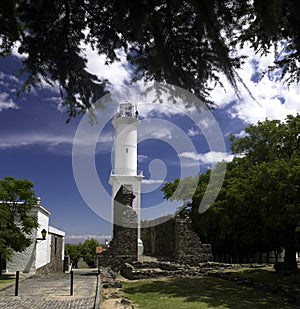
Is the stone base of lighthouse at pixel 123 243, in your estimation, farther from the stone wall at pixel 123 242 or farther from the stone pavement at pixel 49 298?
the stone pavement at pixel 49 298

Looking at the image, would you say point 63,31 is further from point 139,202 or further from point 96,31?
Answer: point 139,202

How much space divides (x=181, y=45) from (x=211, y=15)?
134 centimetres

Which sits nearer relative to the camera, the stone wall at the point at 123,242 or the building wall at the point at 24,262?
the stone wall at the point at 123,242

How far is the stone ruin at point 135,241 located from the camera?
19562 millimetres

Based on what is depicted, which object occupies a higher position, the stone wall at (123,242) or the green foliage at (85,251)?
the stone wall at (123,242)

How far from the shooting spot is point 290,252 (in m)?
15.4

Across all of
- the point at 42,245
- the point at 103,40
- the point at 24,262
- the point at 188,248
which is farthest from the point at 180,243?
the point at 103,40

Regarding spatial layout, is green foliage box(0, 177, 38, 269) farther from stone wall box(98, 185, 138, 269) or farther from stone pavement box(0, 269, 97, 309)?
stone pavement box(0, 269, 97, 309)

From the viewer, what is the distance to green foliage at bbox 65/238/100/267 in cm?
5428

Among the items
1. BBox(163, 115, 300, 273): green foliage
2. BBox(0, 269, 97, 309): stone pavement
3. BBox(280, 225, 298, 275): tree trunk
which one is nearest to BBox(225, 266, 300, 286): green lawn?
BBox(280, 225, 298, 275): tree trunk

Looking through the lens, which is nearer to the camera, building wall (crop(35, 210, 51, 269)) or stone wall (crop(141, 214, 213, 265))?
stone wall (crop(141, 214, 213, 265))

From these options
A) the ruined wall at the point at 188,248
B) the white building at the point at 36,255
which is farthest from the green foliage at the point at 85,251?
the ruined wall at the point at 188,248

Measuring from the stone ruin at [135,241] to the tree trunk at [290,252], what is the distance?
7.18m

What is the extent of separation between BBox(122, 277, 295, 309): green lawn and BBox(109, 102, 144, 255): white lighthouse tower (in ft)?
46.1
